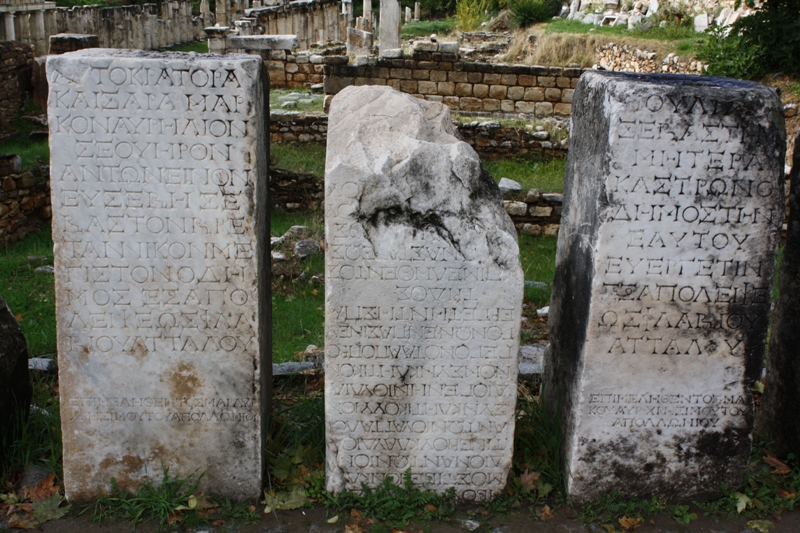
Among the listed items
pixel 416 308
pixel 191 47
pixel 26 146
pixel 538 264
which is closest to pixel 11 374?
pixel 416 308

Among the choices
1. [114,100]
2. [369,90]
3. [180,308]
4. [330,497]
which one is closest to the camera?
[114,100]

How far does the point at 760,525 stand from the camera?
3438 mm

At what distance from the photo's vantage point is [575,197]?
3.74 m

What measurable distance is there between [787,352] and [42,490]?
3.92 meters

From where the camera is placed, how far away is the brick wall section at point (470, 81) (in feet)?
38.3

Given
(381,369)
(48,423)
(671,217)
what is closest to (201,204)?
(381,369)

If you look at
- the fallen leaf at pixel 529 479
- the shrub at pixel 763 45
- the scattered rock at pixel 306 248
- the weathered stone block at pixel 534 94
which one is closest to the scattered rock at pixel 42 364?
the scattered rock at pixel 306 248

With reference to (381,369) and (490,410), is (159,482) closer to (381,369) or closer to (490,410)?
(381,369)

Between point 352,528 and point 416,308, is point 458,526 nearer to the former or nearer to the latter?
point 352,528

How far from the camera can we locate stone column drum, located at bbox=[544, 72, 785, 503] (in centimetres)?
323

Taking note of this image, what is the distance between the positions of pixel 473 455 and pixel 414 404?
0.40m

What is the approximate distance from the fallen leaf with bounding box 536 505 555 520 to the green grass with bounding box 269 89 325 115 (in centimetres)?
872

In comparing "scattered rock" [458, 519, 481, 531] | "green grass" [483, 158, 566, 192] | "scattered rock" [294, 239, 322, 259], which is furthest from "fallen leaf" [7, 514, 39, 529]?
"green grass" [483, 158, 566, 192]

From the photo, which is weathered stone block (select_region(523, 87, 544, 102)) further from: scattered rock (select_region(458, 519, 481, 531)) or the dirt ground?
scattered rock (select_region(458, 519, 481, 531))
